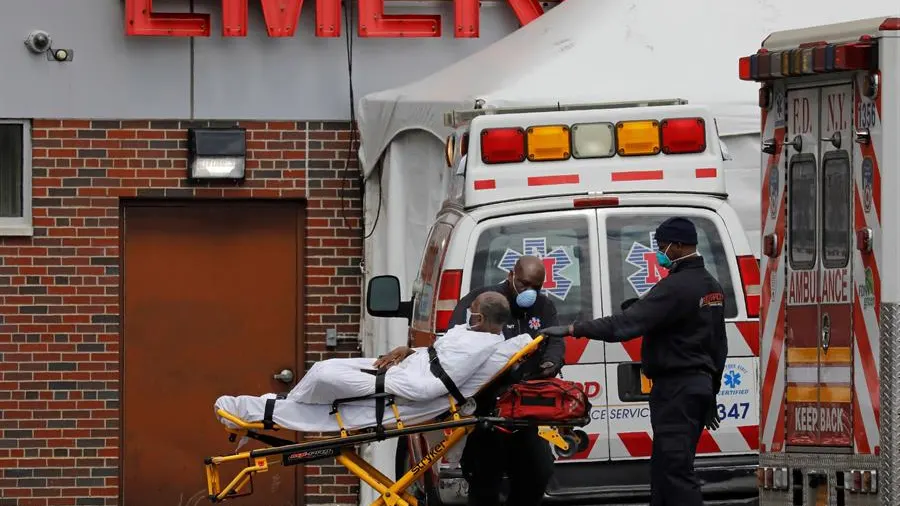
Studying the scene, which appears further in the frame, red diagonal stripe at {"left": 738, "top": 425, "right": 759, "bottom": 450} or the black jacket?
red diagonal stripe at {"left": 738, "top": 425, "right": 759, "bottom": 450}

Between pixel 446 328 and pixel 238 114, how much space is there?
4771 millimetres

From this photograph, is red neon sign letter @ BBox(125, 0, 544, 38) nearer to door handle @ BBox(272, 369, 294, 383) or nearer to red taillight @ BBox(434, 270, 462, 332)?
door handle @ BBox(272, 369, 294, 383)

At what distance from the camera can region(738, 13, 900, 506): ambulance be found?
7.38 m

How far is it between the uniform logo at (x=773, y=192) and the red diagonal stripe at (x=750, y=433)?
1677 millimetres

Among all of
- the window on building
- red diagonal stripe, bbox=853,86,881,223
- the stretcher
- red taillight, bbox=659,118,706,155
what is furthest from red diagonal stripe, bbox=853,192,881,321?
the window on building

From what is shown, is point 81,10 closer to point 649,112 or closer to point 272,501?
point 272,501

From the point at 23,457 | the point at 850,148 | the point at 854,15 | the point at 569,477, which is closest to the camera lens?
the point at 850,148

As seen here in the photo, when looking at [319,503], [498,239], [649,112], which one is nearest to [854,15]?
[649,112]

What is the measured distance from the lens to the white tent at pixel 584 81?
1256 centimetres

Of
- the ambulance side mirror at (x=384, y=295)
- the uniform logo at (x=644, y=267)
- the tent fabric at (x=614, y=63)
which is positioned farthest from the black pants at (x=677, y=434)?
the tent fabric at (x=614, y=63)

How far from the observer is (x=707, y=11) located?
43.3 feet

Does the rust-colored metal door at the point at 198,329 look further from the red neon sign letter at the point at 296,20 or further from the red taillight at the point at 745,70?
the red taillight at the point at 745,70

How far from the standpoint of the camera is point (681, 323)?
29.9ft

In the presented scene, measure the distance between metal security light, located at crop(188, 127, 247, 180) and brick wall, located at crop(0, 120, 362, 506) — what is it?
0.10 m
